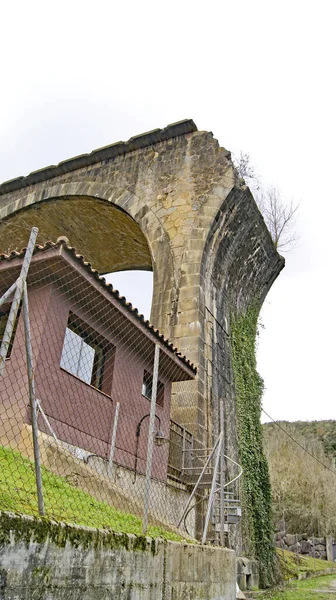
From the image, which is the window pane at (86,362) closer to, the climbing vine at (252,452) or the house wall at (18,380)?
the house wall at (18,380)

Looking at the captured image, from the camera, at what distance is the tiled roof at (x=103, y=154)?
44.5ft

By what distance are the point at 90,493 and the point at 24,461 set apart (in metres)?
0.78

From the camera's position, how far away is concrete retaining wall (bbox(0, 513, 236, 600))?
7.84ft

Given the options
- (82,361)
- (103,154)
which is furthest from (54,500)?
(103,154)

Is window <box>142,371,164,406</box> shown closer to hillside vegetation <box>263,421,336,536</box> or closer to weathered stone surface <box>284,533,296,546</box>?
hillside vegetation <box>263,421,336,536</box>

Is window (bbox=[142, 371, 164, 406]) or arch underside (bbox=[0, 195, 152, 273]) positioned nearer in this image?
window (bbox=[142, 371, 164, 406])

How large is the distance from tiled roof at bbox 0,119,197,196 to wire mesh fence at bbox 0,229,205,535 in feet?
25.0

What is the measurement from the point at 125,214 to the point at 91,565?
11706 mm

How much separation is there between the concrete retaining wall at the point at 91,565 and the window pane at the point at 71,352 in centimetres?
326

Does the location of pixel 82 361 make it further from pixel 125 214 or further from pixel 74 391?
pixel 125 214

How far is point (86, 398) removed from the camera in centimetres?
688

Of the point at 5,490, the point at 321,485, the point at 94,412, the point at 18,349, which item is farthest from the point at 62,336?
the point at 321,485

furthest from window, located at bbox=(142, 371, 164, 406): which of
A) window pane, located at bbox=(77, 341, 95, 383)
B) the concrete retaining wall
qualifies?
the concrete retaining wall

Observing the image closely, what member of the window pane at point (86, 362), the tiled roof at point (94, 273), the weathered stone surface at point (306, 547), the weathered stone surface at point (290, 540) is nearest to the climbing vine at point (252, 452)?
the tiled roof at point (94, 273)
